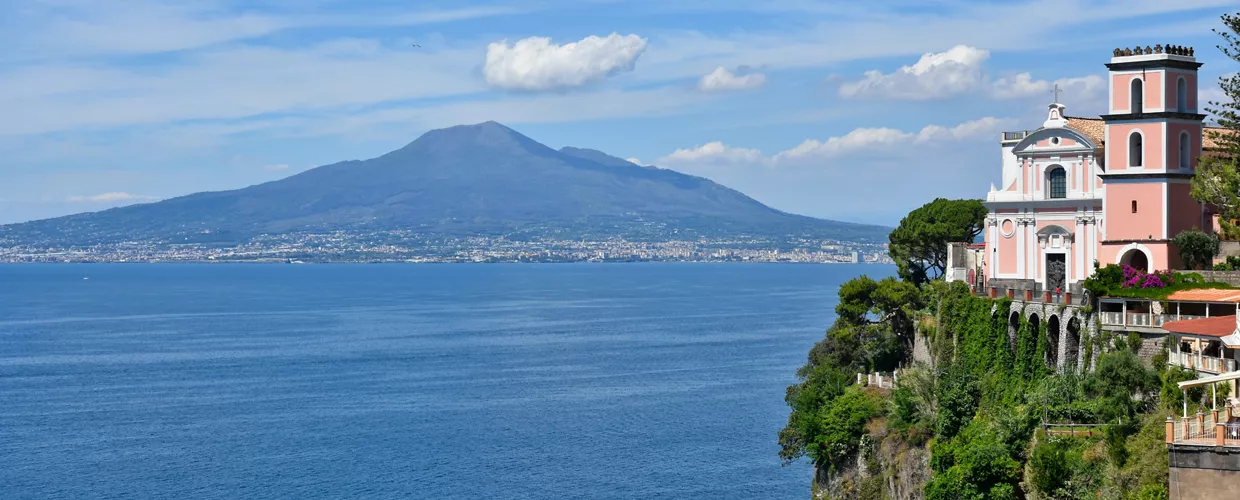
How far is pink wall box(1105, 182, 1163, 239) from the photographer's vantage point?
4619cm

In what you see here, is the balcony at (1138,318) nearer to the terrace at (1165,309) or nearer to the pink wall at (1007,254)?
the terrace at (1165,309)

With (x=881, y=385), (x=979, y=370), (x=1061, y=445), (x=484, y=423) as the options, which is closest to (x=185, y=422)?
(x=484, y=423)

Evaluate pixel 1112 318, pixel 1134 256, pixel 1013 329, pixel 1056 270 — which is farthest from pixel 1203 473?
pixel 1056 270

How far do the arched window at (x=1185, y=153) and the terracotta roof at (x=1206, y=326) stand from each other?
9.54m

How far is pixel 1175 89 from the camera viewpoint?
45938 millimetres

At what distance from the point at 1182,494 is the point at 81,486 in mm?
43793

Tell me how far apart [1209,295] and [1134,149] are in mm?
7288

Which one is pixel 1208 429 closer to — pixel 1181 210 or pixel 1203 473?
pixel 1203 473

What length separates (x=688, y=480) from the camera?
60.6 m

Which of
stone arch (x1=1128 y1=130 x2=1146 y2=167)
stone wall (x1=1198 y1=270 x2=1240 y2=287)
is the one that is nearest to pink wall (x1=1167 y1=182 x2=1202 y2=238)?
stone arch (x1=1128 y1=130 x2=1146 y2=167)

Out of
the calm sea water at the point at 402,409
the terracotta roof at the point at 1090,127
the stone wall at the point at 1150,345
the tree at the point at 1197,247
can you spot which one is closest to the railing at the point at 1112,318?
the stone wall at the point at 1150,345

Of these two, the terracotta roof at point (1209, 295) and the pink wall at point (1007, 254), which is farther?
the pink wall at point (1007, 254)

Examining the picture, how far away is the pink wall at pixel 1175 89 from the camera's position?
45.7 m

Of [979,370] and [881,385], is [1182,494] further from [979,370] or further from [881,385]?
[881,385]
